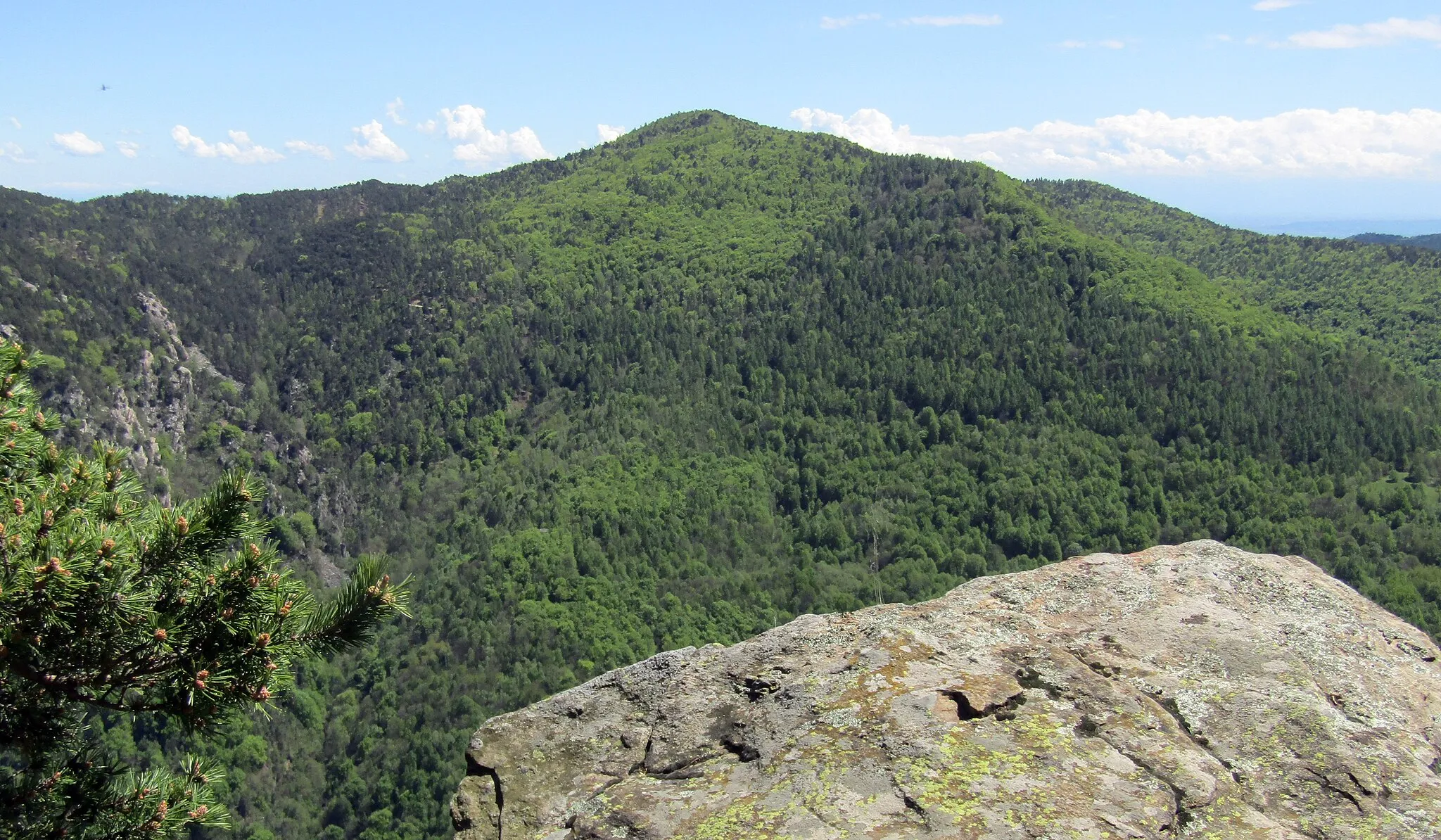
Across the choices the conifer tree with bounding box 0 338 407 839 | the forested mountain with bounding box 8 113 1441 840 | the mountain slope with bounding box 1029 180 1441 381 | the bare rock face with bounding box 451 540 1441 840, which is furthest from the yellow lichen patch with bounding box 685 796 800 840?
the mountain slope with bounding box 1029 180 1441 381

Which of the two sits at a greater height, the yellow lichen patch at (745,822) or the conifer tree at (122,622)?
the conifer tree at (122,622)

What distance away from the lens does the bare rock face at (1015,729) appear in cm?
670

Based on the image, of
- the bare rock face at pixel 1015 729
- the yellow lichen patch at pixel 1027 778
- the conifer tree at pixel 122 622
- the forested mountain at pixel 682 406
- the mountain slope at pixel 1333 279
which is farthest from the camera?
the mountain slope at pixel 1333 279

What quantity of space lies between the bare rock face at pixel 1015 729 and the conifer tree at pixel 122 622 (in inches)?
83.2

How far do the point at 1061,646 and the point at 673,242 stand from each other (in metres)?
164

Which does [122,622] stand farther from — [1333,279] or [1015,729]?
[1333,279]

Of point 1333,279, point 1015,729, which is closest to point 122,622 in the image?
point 1015,729

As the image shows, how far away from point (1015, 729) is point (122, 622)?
259 inches

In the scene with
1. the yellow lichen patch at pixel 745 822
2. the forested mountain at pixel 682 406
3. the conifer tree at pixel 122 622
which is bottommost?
the forested mountain at pixel 682 406

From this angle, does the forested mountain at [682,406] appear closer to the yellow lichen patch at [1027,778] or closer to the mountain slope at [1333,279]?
the mountain slope at [1333,279]

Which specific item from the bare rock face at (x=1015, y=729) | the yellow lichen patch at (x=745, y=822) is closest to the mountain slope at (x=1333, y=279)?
the bare rock face at (x=1015, y=729)

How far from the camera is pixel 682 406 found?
129m

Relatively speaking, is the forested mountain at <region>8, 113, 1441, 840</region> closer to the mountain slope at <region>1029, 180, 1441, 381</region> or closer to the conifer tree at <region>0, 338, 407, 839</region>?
the mountain slope at <region>1029, 180, 1441, 381</region>

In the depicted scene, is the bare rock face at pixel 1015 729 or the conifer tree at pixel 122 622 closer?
the conifer tree at pixel 122 622
